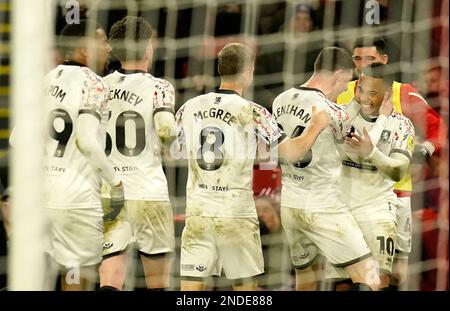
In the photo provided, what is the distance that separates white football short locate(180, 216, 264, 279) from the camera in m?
3.71

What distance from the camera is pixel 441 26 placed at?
4.00 meters

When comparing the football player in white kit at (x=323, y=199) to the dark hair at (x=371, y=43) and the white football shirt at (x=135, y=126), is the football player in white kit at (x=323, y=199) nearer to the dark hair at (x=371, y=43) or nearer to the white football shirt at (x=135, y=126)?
the dark hair at (x=371, y=43)

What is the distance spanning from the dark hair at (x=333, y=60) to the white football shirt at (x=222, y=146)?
25 cm

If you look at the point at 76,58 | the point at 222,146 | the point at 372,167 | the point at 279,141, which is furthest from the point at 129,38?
the point at 372,167

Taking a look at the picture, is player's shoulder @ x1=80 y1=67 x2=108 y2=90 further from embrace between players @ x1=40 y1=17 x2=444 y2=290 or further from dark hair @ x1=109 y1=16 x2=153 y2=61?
dark hair @ x1=109 y1=16 x2=153 y2=61

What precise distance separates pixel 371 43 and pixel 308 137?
398 mm

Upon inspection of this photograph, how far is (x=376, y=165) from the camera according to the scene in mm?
3902

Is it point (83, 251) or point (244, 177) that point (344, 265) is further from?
point (83, 251)

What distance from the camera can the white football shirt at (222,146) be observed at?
364cm

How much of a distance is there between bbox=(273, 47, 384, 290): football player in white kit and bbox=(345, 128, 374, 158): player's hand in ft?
0.14

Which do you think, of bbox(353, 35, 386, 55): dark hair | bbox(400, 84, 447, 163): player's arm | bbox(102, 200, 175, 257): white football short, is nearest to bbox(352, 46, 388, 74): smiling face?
bbox(353, 35, 386, 55): dark hair

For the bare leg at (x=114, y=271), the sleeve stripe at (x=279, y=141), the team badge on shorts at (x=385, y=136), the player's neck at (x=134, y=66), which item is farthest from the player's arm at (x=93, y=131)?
the team badge on shorts at (x=385, y=136)

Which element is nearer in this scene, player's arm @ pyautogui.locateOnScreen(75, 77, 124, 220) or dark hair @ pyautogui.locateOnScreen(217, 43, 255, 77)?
player's arm @ pyautogui.locateOnScreen(75, 77, 124, 220)
